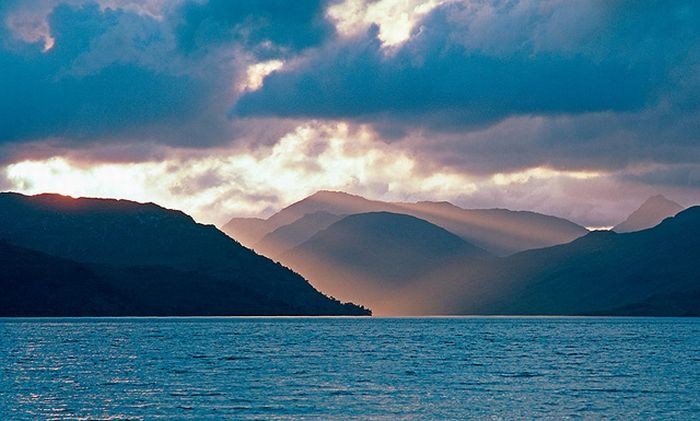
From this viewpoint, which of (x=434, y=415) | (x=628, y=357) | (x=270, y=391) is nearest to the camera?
(x=434, y=415)

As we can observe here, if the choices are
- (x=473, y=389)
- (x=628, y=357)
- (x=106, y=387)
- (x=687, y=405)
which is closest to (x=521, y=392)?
(x=473, y=389)

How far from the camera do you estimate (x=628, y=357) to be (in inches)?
7298

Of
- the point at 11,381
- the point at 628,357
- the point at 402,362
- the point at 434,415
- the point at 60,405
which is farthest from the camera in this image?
the point at 628,357

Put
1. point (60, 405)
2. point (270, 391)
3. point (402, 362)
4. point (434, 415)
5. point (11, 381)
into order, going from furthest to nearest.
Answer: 1. point (402, 362)
2. point (11, 381)
3. point (270, 391)
4. point (60, 405)
5. point (434, 415)

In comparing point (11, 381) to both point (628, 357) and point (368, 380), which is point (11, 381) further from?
point (628, 357)

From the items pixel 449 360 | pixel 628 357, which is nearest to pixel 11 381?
pixel 449 360

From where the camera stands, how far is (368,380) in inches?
4980

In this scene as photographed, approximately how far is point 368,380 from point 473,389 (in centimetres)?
1634

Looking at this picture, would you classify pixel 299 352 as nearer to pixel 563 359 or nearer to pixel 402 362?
pixel 402 362

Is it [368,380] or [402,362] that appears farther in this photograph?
[402,362]

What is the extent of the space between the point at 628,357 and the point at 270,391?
97.8m

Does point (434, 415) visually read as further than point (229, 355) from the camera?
No

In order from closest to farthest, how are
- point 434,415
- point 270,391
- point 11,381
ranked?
1. point 434,415
2. point 270,391
3. point 11,381

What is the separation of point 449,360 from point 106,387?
7288 cm
